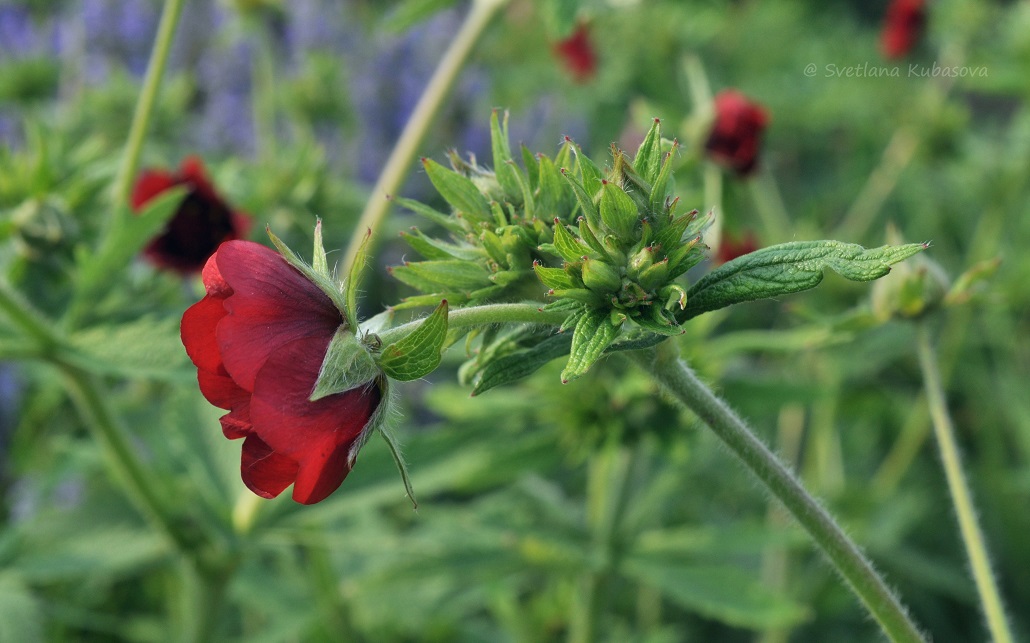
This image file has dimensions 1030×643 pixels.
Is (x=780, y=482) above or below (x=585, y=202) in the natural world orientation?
below

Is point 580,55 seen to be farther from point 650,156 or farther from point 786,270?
point 786,270

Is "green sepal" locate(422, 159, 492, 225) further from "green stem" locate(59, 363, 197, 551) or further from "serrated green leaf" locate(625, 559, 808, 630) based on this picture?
"serrated green leaf" locate(625, 559, 808, 630)

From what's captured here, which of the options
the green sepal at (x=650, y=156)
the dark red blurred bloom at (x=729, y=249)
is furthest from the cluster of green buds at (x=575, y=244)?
the dark red blurred bloom at (x=729, y=249)

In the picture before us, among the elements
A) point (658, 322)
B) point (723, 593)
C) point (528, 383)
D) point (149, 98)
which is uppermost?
point (658, 322)

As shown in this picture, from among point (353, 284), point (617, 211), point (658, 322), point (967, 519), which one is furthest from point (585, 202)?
point (967, 519)

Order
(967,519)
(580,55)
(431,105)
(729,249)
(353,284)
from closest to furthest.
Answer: (353,284) < (967,519) < (431,105) < (729,249) < (580,55)

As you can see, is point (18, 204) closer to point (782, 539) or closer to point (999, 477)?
point (782, 539)

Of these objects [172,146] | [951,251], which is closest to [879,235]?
[951,251]
